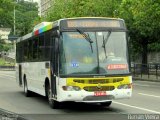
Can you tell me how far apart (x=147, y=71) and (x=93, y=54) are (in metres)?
26.0

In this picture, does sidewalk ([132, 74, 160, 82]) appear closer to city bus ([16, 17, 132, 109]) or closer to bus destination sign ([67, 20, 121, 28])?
bus destination sign ([67, 20, 121, 28])

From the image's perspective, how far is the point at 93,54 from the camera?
1540 cm

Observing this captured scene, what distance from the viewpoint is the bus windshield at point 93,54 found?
15.3m

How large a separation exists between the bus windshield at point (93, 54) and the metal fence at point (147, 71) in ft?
78.2

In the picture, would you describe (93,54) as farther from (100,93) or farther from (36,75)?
(36,75)

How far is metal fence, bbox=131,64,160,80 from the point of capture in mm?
39531

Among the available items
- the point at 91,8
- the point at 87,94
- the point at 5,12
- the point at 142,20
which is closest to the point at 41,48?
the point at 87,94

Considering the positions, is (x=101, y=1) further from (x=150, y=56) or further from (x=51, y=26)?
(x=51, y=26)

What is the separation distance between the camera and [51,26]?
16.8 metres

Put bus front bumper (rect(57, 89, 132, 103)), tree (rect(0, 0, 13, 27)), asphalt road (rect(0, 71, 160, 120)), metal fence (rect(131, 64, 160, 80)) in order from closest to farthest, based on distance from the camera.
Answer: asphalt road (rect(0, 71, 160, 120))
bus front bumper (rect(57, 89, 132, 103))
tree (rect(0, 0, 13, 27))
metal fence (rect(131, 64, 160, 80))

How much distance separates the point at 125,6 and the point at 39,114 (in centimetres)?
2608

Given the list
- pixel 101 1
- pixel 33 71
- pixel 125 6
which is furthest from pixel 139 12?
pixel 33 71

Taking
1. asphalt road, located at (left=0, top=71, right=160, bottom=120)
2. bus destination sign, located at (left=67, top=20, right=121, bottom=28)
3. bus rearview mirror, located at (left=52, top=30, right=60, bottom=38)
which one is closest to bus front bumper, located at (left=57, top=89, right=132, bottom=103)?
asphalt road, located at (left=0, top=71, right=160, bottom=120)

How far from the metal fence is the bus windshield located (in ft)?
78.2
